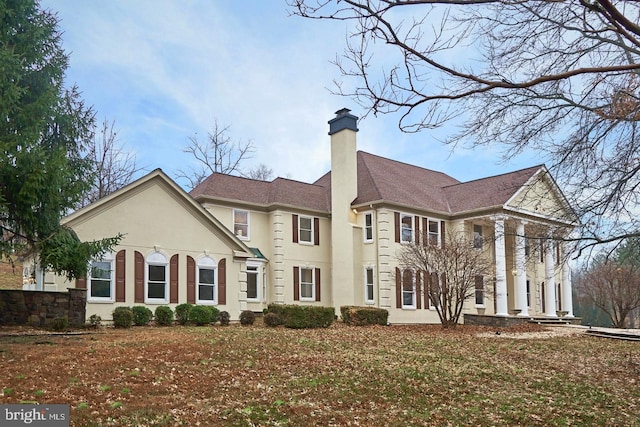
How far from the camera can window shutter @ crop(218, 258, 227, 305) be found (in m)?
21.1

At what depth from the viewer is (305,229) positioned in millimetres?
27125

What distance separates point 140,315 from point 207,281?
11.0 feet

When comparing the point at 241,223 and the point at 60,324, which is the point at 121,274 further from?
the point at 241,223

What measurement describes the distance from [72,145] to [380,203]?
46.5ft

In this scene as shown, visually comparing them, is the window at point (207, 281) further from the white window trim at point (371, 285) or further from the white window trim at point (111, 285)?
the white window trim at point (371, 285)

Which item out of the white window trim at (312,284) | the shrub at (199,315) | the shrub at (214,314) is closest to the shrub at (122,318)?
the shrub at (199,315)

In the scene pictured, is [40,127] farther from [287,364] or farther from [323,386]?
[323,386]

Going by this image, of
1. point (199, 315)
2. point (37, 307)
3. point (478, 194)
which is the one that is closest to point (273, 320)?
point (199, 315)

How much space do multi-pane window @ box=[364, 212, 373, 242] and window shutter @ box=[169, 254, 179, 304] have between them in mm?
9517

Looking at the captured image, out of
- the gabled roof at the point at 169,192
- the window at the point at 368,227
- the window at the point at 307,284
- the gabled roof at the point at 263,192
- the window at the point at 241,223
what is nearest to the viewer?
the gabled roof at the point at 169,192

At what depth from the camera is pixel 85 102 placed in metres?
15.1

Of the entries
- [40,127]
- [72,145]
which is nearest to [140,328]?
[72,145]

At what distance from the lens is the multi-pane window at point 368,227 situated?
85.6 feet

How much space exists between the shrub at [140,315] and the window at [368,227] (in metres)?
11.2
